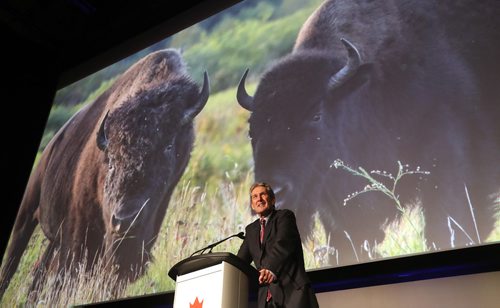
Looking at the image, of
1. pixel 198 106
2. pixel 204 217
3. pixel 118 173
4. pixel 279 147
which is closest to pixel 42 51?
pixel 118 173

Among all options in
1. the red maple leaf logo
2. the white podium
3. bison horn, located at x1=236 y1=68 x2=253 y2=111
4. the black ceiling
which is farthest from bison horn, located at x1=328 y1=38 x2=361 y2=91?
the black ceiling

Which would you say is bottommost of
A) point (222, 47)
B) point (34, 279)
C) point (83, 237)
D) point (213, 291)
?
point (213, 291)

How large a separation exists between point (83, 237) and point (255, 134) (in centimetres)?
175

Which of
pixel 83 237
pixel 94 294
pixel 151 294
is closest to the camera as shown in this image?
pixel 151 294

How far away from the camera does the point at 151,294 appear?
3525 mm

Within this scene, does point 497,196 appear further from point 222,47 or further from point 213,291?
point 222,47

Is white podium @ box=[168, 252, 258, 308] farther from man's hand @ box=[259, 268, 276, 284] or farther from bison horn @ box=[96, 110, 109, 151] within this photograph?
bison horn @ box=[96, 110, 109, 151]

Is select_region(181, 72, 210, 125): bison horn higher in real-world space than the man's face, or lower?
higher

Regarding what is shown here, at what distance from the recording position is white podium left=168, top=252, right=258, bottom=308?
7.21 ft

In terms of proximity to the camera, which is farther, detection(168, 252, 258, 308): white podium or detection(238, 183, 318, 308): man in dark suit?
detection(238, 183, 318, 308): man in dark suit

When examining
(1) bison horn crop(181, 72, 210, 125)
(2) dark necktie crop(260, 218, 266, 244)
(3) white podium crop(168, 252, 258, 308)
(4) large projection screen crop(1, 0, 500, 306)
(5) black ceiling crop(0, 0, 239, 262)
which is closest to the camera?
(3) white podium crop(168, 252, 258, 308)

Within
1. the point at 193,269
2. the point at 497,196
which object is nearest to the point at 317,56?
the point at 497,196

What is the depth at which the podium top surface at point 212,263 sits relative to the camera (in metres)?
2.25

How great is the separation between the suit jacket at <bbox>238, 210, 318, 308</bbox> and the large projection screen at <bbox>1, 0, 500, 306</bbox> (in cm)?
51
